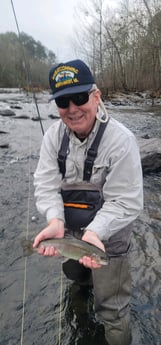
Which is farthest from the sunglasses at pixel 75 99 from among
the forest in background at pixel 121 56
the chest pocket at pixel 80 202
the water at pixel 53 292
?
the forest in background at pixel 121 56

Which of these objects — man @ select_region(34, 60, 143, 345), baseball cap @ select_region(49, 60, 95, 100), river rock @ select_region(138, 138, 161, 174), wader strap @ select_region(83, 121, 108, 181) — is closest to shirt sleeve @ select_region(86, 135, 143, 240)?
man @ select_region(34, 60, 143, 345)

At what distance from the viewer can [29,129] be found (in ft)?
44.2

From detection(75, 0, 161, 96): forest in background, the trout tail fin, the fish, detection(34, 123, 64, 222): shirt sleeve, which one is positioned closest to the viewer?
the fish

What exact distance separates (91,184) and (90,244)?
1.54ft

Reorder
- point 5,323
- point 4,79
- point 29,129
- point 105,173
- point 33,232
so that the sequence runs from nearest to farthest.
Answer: point 105,173
point 5,323
point 33,232
point 29,129
point 4,79

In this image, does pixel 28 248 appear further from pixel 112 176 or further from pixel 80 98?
pixel 80 98

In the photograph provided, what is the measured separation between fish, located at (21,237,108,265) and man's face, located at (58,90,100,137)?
81 cm

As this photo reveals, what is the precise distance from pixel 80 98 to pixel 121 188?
2.31ft

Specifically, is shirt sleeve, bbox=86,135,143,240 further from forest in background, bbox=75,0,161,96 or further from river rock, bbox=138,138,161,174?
forest in background, bbox=75,0,161,96

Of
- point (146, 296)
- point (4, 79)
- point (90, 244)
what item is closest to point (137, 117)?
point (146, 296)

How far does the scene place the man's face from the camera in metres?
2.44

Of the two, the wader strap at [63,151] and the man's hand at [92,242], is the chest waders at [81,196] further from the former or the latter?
the man's hand at [92,242]

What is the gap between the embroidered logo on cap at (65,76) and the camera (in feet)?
7.84

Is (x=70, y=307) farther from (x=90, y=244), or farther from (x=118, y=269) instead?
(x=90, y=244)
